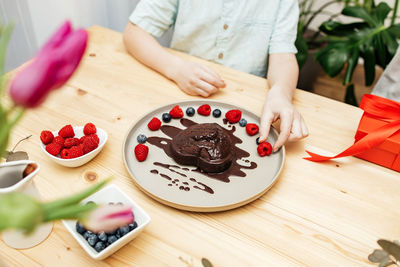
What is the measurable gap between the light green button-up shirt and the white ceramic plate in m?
0.57

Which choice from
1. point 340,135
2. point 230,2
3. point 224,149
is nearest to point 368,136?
point 340,135

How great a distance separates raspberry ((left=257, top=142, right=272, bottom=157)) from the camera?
97 centimetres

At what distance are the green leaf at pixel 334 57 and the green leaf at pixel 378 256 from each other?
49.7 inches

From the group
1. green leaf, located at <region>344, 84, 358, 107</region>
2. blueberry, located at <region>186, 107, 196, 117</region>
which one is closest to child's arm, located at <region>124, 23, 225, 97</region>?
blueberry, located at <region>186, 107, 196, 117</region>

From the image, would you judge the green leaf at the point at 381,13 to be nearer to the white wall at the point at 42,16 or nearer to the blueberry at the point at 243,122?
the blueberry at the point at 243,122

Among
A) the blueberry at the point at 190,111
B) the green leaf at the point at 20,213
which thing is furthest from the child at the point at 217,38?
the green leaf at the point at 20,213

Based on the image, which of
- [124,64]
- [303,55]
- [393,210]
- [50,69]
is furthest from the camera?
[303,55]

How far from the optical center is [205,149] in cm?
91

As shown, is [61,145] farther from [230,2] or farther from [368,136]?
[230,2]

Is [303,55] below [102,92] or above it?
below

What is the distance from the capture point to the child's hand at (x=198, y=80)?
1189 millimetres

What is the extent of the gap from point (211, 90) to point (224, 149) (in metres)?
0.34

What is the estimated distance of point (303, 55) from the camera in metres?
2.00

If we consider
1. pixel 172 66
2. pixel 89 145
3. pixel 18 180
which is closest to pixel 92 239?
pixel 18 180
